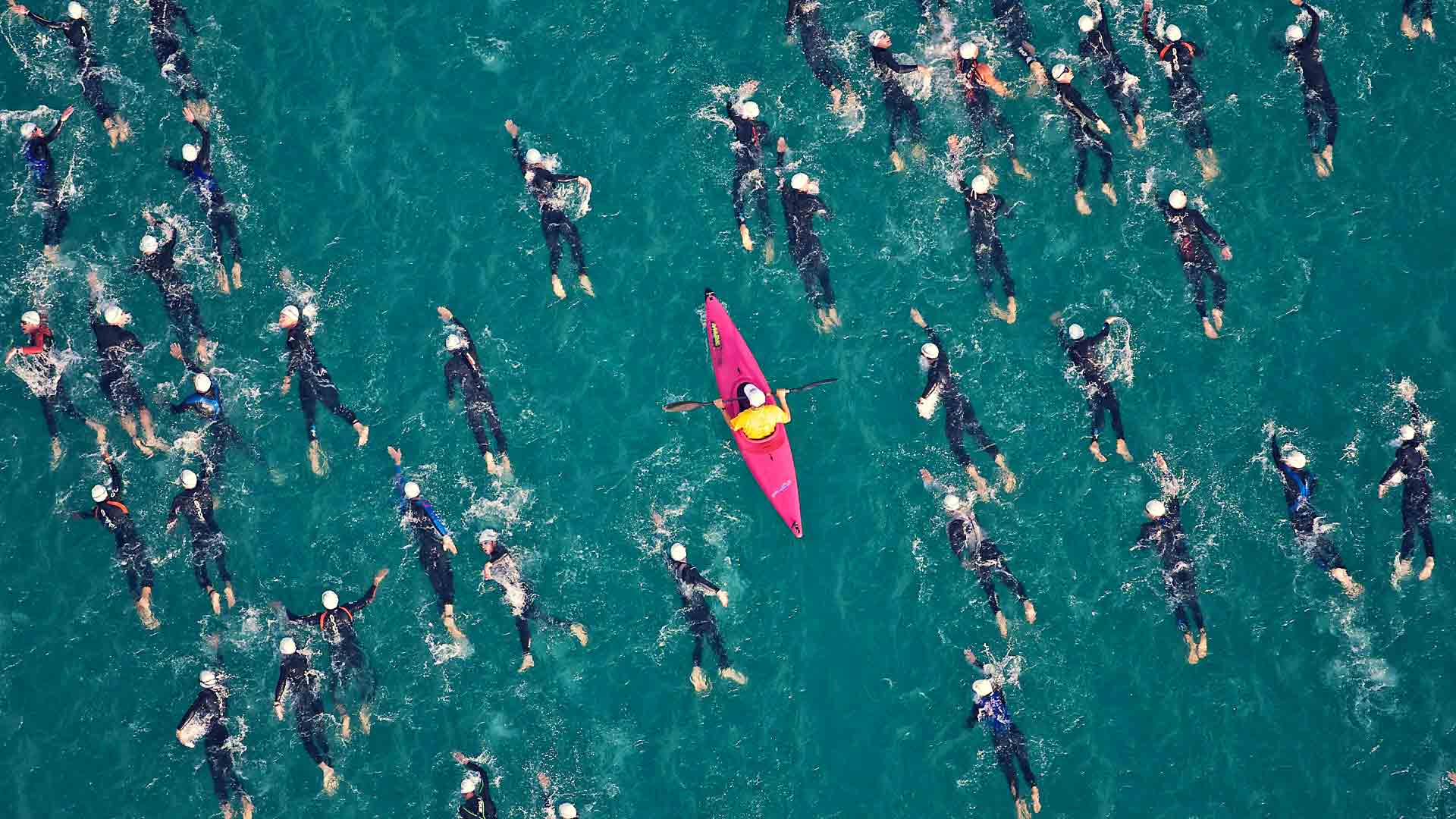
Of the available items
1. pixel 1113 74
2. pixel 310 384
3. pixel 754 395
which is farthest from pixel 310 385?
pixel 1113 74

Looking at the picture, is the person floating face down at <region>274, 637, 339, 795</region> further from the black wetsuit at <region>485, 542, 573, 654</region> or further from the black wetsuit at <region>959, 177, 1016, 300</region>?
the black wetsuit at <region>959, 177, 1016, 300</region>

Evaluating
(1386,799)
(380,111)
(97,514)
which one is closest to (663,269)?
(380,111)

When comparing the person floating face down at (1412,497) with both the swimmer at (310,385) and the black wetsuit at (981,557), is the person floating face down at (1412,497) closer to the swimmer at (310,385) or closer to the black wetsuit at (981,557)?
the black wetsuit at (981,557)

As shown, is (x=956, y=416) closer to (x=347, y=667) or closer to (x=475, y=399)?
(x=475, y=399)

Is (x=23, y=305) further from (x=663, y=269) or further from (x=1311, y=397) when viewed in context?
(x=1311, y=397)

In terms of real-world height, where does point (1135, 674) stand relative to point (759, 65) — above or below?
below

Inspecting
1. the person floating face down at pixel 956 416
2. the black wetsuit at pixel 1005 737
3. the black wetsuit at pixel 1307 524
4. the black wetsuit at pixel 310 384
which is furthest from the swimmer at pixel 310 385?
the black wetsuit at pixel 1307 524

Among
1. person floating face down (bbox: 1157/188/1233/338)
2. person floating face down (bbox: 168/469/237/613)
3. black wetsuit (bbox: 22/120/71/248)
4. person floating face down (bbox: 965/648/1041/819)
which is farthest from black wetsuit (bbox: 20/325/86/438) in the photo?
person floating face down (bbox: 1157/188/1233/338)
